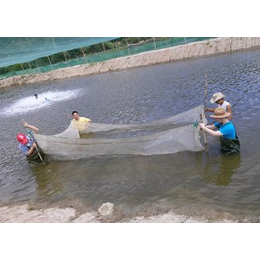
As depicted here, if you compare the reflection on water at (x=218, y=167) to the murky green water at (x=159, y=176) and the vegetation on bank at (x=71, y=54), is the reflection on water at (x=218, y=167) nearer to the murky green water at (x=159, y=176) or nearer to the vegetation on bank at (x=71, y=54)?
the murky green water at (x=159, y=176)

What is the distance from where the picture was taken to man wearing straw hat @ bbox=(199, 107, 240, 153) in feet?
19.0

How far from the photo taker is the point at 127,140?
7.10 metres

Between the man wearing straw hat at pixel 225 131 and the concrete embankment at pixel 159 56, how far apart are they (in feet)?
62.9

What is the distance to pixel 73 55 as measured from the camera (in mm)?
51750

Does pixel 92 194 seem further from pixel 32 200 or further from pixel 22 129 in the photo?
pixel 22 129

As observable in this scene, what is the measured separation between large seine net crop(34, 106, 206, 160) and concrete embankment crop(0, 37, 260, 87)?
58.9 ft

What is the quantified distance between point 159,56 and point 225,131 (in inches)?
895

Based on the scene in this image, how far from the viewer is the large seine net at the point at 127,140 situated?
22.1ft

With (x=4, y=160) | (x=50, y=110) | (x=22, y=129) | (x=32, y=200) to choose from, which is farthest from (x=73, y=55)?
(x=32, y=200)

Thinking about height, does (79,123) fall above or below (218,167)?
above

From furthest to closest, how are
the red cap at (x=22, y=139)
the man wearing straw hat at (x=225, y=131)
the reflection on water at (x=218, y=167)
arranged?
the red cap at (x=22, y=139) < the reflection on water at (x=218, y=167) < the man wearing straw hat at (x=225, y=131)

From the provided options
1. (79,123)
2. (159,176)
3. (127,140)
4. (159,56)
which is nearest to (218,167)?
(159,176)

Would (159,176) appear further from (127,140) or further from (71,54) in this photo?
(71,54)

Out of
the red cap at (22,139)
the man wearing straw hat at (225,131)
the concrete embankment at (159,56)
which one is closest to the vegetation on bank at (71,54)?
the concrete embankment at (159,56)
